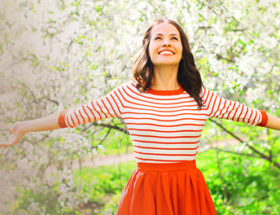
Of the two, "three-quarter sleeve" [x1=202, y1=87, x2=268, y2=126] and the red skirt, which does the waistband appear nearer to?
the red skirt

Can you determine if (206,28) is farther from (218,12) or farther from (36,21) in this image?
(36,21)

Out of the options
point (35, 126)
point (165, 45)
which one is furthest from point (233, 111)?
point (35, 126)

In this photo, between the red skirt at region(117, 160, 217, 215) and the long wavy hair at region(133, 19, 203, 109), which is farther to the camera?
the long wavy hair at region(133, 19, 203, 109)

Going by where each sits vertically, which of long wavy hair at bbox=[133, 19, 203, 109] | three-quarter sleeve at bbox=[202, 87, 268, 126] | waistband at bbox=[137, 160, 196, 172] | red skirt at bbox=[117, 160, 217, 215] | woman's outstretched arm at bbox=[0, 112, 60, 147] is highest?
long wavy hair at bbox=[133, 19, 203, 109]

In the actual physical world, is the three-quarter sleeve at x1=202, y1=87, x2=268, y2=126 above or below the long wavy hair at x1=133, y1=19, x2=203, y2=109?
below

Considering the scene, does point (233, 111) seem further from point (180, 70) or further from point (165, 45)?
point (165, 45)

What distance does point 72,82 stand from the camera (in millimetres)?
3070

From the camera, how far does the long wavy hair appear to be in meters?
1.73

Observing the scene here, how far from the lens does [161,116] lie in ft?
5.20

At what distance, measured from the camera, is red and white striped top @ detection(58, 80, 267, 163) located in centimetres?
158

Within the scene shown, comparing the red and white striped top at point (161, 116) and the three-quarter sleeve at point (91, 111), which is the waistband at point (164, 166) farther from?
the three-quarter sleeve at point (91, 111)

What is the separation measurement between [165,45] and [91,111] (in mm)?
525

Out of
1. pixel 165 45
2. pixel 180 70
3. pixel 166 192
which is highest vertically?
pixel 165 45

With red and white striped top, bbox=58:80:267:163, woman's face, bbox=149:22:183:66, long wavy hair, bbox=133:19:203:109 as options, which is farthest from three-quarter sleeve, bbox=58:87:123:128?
woman's face, bbox=149:22:183:66
